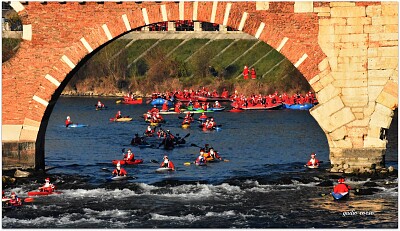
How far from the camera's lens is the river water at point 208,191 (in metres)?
48.0

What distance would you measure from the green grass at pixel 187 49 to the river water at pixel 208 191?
4712 cm

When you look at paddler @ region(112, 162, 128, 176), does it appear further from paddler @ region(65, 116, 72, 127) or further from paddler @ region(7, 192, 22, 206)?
paddler @ region(65, 116, 72, 127)

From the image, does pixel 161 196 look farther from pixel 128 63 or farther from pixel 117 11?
pixel 128 63

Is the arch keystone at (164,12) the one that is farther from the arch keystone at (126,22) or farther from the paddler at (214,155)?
the paddler at (214,155)

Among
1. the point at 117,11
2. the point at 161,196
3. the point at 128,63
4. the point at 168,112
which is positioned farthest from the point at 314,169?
the point at 128,63

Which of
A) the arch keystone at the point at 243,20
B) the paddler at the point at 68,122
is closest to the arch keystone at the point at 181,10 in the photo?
the arch keystone at the point at 243,20

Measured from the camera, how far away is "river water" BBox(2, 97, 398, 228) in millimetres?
48031

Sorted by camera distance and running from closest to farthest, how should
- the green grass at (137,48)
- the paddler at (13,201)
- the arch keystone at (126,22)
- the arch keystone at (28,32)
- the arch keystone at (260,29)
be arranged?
the paddler at (13,201) < the arch keystone at (260,29) < the arch keystone at (126,22) < the arch keystone at (28,32) < the green grass at (137,48)

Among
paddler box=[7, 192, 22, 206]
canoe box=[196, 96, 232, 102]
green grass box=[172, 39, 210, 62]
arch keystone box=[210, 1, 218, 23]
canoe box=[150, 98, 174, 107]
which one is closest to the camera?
paddler box=[7, 192, 22, 206]

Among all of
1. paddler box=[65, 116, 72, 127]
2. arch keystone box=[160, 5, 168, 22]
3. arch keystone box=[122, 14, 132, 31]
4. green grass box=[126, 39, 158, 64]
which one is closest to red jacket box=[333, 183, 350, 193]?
arch keystone box=[160, 5, 168, 22]

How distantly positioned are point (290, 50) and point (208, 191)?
7009mm

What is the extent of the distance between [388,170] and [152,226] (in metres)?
12.5

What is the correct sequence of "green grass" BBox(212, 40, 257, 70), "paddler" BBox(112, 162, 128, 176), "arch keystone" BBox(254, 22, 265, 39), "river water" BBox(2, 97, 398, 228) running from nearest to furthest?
"river water" BBox(2, 97, 398, 228) < "arch keystone" BBox(254, 22, 265, 39) < "paddler" BBox(112, 162, 128, 176) < "green grass" BBox(212, 40, 257, 70)

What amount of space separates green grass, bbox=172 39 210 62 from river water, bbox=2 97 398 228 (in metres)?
47.1
